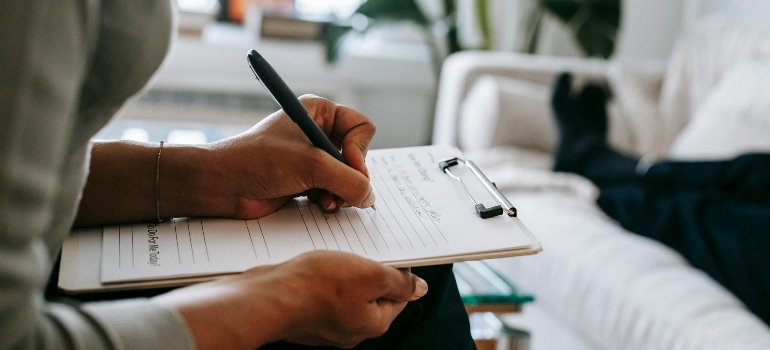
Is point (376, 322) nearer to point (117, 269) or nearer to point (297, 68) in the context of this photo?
point (117, 269)

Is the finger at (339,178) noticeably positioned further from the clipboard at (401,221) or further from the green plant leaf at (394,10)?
the green plant leaf at (394,10)

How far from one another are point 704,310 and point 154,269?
89 centimetres

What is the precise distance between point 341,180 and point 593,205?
3.59 ft

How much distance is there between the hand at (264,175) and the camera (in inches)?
23.4

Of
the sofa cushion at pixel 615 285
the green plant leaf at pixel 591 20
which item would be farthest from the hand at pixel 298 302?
the green plant leaf at pixel 591 20

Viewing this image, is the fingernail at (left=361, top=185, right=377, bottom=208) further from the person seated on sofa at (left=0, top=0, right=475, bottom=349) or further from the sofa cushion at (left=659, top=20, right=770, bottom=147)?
the sofa cushion at (left=659, top=20, right=770, bottom=147)

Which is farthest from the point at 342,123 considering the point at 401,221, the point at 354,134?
the point at 401,221

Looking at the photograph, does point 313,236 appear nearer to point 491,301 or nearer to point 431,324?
point 431,324

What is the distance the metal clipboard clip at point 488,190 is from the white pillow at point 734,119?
1020mm

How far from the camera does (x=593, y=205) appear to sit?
5.09ft

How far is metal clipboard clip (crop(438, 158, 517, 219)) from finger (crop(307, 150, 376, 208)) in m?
0.10

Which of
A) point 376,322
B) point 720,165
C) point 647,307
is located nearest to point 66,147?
point 376,322

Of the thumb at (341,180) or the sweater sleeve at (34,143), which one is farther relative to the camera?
the thumb at (341,180)

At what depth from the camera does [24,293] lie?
1.10 feet
